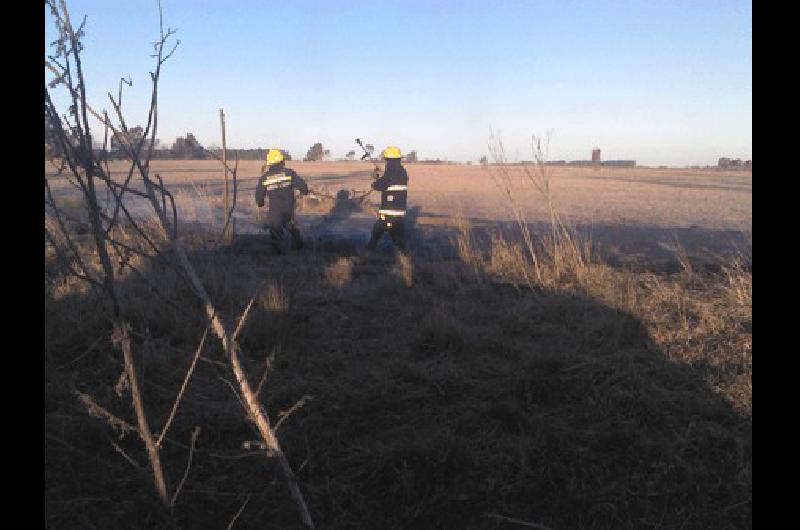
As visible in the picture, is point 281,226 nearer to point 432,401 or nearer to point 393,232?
point 393,232

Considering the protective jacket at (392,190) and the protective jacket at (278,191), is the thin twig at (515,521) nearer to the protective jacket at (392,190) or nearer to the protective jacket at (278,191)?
the protective jacket at (392,190)

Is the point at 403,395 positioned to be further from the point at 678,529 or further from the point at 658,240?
the point at 658,240

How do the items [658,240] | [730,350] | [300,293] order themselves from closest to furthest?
1. [730,350]
2. [300,293]
3. [658,240]

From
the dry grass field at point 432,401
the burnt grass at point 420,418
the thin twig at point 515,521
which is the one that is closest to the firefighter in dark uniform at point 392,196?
the dry grass field at point 432,401

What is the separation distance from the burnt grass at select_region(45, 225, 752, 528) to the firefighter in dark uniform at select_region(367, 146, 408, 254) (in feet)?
12.1

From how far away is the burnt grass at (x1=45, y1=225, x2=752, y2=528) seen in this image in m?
2.75

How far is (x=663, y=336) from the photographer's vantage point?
484 cm

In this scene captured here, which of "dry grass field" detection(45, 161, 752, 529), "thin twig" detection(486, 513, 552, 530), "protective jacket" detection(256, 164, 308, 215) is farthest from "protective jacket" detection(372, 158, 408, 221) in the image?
"thin twig" detection(486, 513, 552, 530)

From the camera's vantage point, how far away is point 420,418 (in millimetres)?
3592

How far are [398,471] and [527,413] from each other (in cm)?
104

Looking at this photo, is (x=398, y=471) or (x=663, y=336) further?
(x=663, y=336)
